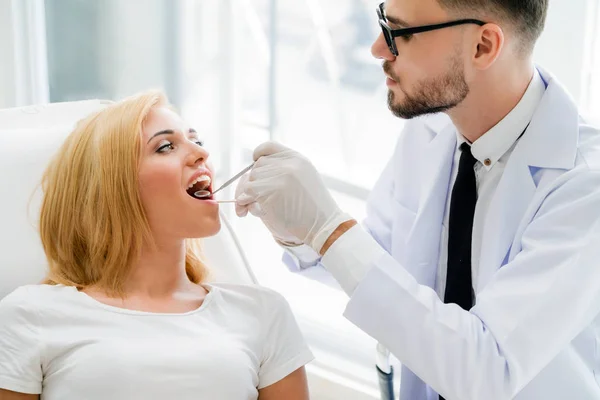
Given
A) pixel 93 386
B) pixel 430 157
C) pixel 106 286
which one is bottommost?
pixel 93 386

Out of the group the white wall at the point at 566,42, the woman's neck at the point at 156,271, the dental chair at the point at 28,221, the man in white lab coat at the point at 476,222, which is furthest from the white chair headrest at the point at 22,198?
the white wall at the point at 566,42

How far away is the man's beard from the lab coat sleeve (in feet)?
0.95

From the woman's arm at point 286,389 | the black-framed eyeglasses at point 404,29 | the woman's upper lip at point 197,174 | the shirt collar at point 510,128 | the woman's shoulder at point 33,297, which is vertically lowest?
the woman's arm at point 286,389

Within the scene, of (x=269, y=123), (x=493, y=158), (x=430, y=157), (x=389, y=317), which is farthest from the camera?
(x=269, y=123)

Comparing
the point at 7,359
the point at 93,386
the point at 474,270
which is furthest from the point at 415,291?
the point at 7,359

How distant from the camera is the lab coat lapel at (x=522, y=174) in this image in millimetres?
1718

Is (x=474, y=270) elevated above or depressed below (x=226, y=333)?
above

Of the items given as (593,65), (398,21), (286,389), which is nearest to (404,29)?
(398,21)

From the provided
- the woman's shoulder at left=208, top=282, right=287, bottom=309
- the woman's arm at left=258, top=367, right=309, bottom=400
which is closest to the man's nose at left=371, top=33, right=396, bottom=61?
the woman's shoulder at left=208, top=282, right=287, bottom=309

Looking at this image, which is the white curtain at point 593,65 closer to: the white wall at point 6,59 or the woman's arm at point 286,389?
the woman's arm at point 286,389

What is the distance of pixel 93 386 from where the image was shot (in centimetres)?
160

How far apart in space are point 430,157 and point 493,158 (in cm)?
20

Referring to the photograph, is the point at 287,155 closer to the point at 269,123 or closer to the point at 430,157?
the point at 430,157

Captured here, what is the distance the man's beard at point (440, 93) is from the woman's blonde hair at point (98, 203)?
1.78ft
